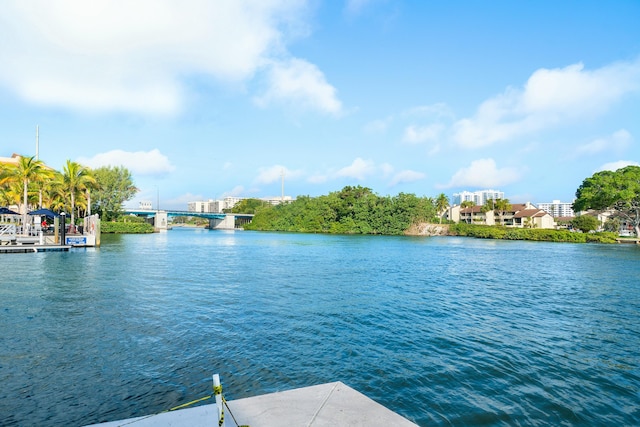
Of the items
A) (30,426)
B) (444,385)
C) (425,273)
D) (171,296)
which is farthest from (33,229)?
(444,385)

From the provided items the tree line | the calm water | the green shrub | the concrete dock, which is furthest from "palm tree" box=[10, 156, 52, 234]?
the concrete dock

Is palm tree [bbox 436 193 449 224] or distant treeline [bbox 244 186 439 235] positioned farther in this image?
palm tree [bbox 436 193 449 224]

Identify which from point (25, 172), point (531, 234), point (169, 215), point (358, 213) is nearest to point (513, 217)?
point (531, 234)

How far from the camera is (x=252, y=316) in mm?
13781

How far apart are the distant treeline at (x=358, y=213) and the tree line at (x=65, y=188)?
60673 millimetres

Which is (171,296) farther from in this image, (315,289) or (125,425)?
(125,425)

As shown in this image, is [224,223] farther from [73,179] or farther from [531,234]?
[531,234]

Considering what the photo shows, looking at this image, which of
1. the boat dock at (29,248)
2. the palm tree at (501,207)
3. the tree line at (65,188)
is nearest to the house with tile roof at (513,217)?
the palm tree at (501,207)

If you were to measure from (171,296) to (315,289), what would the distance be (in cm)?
710

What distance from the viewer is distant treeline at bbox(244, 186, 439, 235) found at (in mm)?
113562

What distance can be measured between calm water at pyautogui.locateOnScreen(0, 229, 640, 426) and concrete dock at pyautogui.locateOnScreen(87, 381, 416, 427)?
5.20 feet

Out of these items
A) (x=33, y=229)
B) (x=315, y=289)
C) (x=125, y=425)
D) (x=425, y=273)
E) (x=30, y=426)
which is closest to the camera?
(x=125, y=425)

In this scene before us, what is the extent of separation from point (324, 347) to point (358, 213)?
365 ft

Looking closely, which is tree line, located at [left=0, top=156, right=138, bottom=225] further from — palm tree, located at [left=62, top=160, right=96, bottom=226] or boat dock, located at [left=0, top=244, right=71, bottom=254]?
boat dock, located at [left=0, top=244, right=71, bottom=254]
